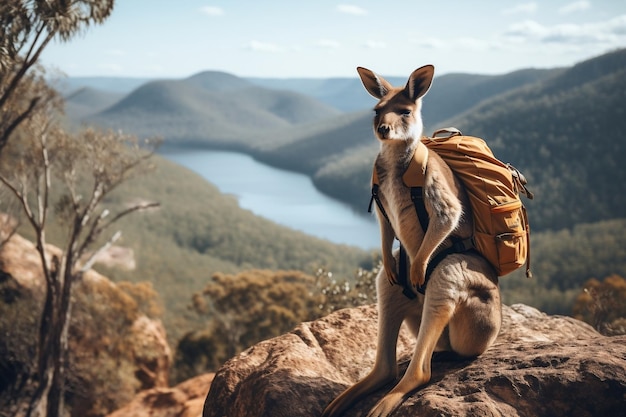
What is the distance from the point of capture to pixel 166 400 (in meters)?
9.95

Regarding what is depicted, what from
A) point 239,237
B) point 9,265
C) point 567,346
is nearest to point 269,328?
point 9,265

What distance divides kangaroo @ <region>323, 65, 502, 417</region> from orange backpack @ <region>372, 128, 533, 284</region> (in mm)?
53

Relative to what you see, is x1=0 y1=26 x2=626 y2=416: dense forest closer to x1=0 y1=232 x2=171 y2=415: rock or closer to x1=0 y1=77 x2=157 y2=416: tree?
x1=0 y1=232 x2=171 y2=415: rock

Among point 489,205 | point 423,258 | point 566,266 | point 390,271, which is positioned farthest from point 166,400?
point 566,266

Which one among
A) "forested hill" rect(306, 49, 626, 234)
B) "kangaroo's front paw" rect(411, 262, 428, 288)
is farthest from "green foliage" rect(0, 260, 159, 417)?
"forested hill" rect(306, 49, 626, 234)

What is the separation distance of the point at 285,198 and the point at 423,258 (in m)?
90.7

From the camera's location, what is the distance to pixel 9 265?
52.1 ft

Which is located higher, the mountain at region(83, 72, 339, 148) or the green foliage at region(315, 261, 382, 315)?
the mountain at region(83, 72, 339, 148)

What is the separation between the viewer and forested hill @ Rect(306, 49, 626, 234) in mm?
55562

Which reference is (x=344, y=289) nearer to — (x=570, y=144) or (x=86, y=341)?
(x=86, y=341)

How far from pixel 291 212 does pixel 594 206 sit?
4315cm

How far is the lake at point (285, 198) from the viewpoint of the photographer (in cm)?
7231

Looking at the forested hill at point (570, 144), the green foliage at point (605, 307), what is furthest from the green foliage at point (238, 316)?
the forested hill at point (570, 144)

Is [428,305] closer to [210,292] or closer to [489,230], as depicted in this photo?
[489,230]
